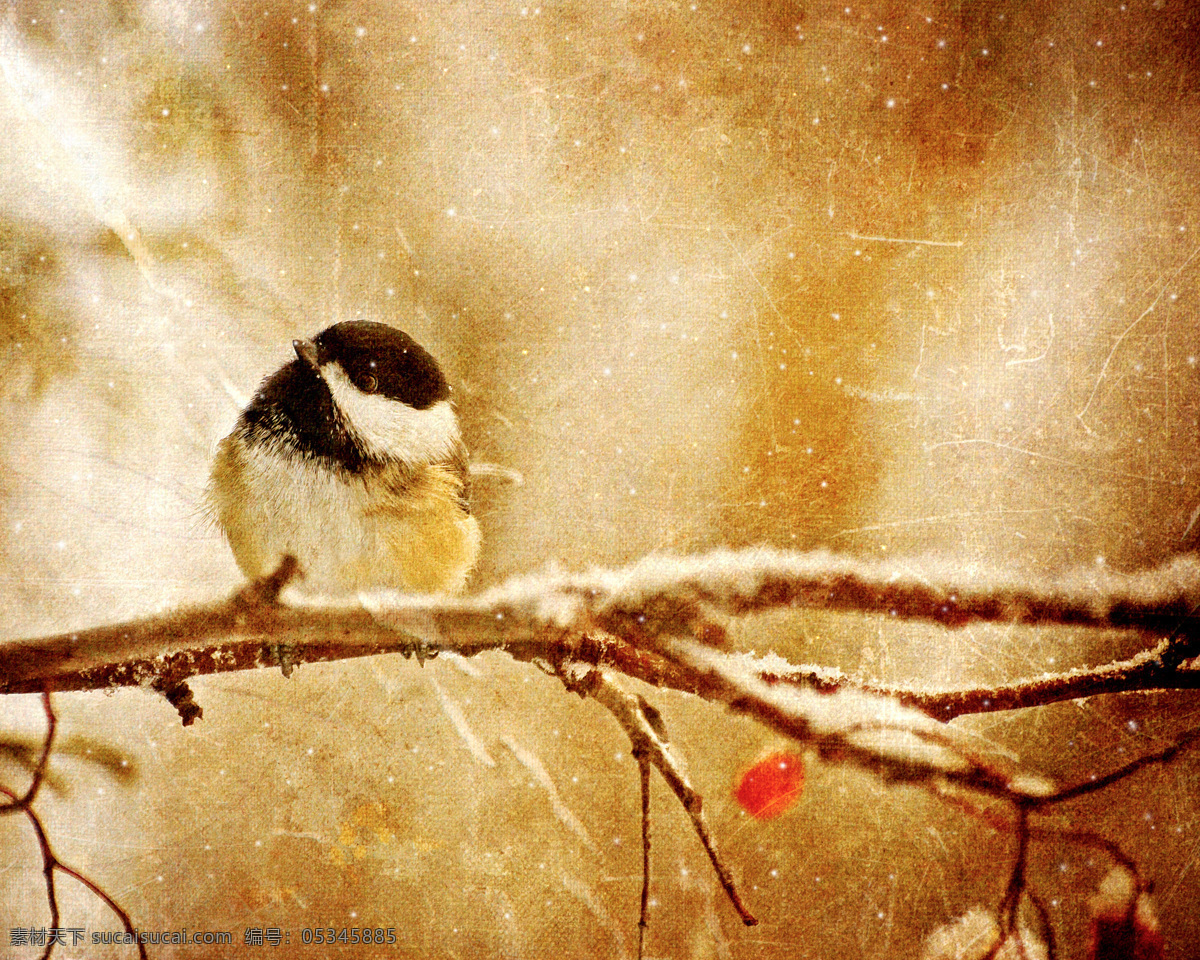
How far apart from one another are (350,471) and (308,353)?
0.18 meters

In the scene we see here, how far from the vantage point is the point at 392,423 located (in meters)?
1.10

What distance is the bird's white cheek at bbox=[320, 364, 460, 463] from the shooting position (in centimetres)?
109

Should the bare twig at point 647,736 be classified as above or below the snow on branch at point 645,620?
below

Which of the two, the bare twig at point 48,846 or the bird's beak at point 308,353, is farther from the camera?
the bare twig at point 48,846

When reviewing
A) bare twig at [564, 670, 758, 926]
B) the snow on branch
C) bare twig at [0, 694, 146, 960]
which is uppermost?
the snow on branch

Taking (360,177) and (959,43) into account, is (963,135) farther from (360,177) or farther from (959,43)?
(360,177)

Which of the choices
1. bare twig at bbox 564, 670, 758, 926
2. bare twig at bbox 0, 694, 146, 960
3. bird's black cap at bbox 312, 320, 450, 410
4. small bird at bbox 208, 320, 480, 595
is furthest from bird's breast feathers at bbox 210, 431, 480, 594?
bare twig at bbox 0, 694, 146, 960

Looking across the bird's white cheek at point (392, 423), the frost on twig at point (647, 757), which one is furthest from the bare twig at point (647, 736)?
the bird's white cheek at point (392, 423)

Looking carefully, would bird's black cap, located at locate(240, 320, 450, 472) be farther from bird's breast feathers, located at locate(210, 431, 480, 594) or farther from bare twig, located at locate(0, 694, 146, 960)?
bare twig, located at locate(0, 694, 146, 960)

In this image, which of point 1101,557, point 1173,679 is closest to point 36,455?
point 1101,557

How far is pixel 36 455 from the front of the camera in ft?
3.84

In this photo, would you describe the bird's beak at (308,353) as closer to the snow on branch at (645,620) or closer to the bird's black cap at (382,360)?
the bird's black cap at (382,360)

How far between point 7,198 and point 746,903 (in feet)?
5.20

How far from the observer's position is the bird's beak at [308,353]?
1068 millimetres
